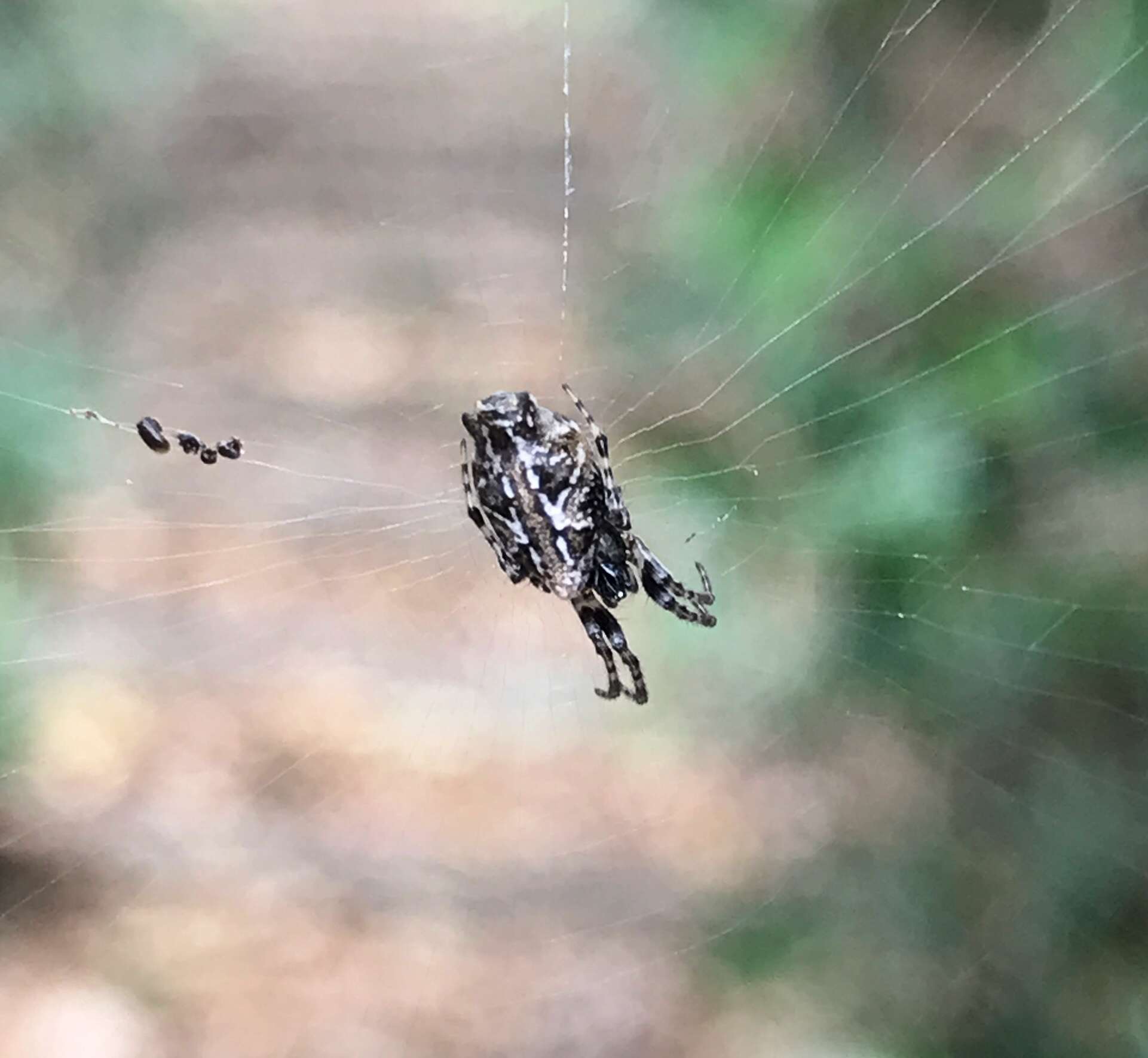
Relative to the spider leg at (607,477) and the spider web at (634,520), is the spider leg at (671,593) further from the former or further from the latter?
the spider web at (634,520)

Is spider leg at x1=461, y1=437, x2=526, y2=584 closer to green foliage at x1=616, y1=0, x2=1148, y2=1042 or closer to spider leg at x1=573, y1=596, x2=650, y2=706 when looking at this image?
spider leg at x1=573, y1=596, x2=650, y2=706

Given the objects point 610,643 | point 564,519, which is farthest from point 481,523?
point 610,643

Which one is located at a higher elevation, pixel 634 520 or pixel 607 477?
pixel 607 477

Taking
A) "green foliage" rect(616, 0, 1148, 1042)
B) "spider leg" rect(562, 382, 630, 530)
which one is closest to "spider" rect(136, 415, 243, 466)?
"spider leg" rect(562, 382, 630, 530)

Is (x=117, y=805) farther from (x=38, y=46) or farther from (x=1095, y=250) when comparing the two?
(x=1095, y=250)

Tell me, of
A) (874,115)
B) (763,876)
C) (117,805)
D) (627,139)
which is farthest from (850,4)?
(117,805)

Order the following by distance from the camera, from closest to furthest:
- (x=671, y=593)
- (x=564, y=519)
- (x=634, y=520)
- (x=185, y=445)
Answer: (x=185, y=445) → (x=564, y=519) → (x=671, y=593) → (x=634, y=520)

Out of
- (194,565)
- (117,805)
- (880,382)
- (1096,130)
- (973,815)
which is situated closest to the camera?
(1096,130)

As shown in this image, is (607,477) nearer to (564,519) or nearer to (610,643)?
(564,519)
